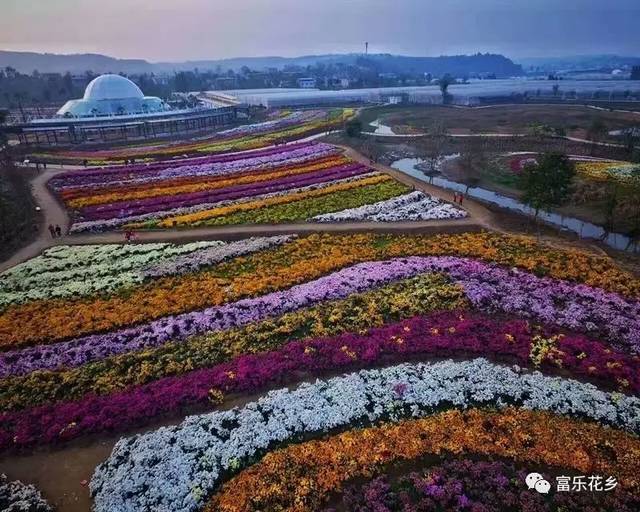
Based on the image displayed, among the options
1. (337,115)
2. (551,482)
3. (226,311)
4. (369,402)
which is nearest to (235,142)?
(337,115)

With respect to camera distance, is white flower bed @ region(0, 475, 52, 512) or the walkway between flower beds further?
the walkway between flower beds

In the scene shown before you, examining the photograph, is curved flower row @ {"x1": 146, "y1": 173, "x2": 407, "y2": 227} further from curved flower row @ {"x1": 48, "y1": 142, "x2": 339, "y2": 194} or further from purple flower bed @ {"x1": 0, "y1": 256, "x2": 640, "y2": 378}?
purple flower bed @ {"x1": 0, "y1": 256, "x2": 640, "y2": 378}

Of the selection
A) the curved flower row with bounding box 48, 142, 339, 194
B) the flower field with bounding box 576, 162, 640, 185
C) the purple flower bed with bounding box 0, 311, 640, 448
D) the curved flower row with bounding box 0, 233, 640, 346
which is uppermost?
the curved flower row with bounding box 48, 142, 339, 194

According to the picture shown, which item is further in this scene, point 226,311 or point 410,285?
point 410,285

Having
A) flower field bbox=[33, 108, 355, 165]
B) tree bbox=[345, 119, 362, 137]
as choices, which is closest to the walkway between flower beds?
flower field bbox=[33, 108, 355, 165]

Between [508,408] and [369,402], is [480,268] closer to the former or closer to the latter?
[508,408]

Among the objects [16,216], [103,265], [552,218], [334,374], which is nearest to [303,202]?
[103,265]
